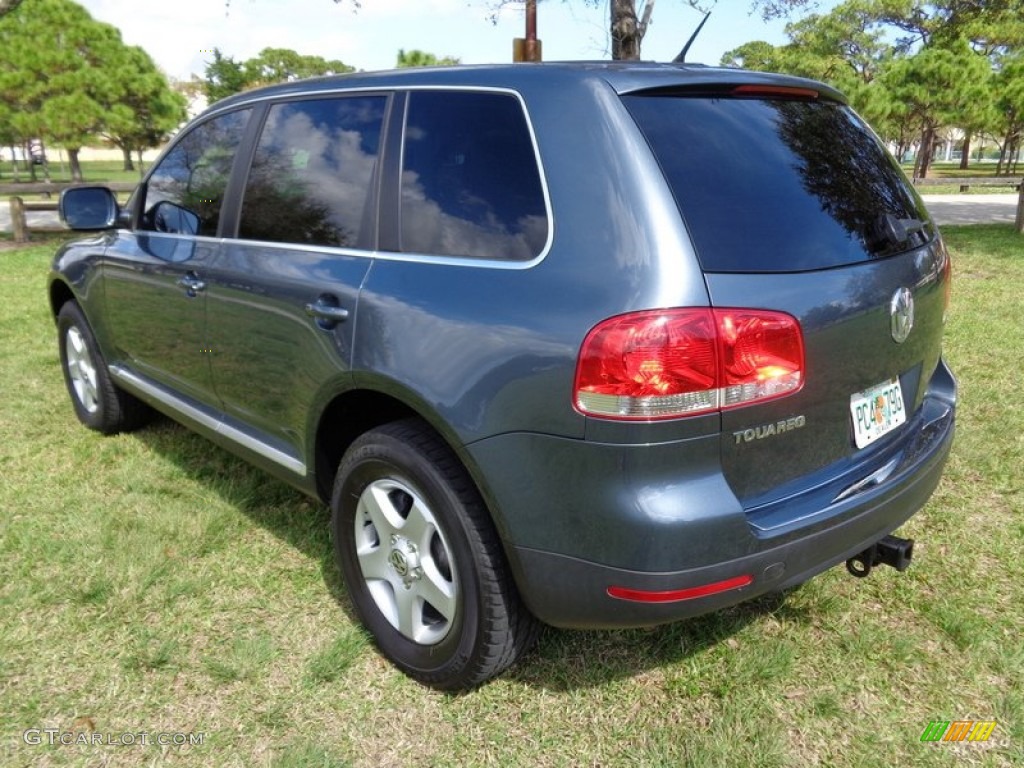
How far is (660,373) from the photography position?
5.81ft

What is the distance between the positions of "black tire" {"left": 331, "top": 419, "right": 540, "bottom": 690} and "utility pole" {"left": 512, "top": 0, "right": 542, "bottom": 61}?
5832 millimetres

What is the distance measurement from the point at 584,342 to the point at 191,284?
1.98 metres

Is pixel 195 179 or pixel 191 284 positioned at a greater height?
pixel 195 179

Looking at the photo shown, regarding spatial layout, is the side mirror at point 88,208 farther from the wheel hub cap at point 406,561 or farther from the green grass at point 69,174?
the green grass at point 69,174

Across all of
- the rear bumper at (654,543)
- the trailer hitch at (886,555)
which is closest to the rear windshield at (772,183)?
the rear bumper at (654,543)

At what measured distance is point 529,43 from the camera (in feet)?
27.0

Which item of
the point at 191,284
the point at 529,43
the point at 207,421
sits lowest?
the point at 207,421

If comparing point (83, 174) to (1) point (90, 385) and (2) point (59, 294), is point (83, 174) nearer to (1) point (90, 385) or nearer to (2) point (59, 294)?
(2) point (59, 294)

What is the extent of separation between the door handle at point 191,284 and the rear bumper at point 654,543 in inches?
70.0

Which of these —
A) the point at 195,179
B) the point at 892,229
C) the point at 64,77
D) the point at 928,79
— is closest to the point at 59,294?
the point at 195,179

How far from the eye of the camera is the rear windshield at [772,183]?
6.25ft

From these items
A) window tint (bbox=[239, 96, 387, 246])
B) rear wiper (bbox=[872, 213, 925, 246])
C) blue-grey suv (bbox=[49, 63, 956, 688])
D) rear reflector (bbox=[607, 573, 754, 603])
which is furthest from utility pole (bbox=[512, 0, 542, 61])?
rear reflector (bbox=[607, 573, 754, 603])

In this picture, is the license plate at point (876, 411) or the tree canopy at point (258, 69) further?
the tree canopy at point (258, 69)

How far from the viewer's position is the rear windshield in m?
1.91
